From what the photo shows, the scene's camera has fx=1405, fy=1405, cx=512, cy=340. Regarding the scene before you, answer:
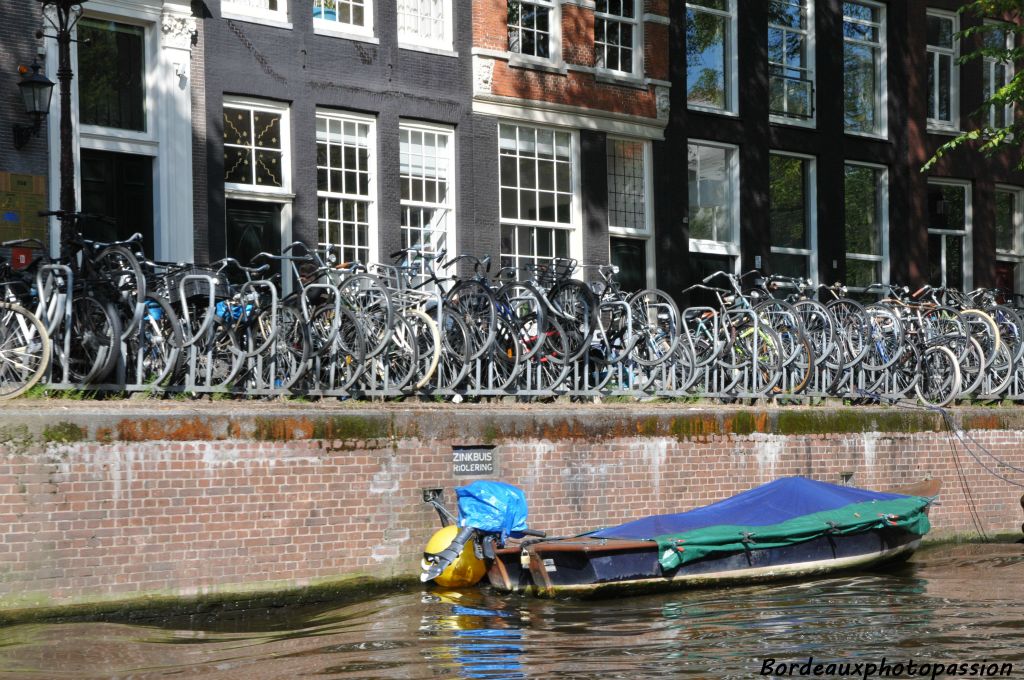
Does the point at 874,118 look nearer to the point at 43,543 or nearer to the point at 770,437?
the point at 770,437

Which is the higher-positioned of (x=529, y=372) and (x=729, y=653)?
(x=529, y=372)

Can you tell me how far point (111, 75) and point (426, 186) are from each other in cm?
452

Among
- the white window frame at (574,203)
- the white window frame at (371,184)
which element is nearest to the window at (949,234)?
the white window frame at (574,203)

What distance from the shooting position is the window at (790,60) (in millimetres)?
23188

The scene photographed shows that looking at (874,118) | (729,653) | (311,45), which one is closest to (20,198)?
(311,45)

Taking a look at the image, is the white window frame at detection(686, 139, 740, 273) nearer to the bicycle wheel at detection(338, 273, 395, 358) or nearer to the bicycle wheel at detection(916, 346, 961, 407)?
the bicycle wheel at detection(916, 346, 961, 407)

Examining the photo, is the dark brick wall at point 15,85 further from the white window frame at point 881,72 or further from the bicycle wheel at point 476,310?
the white window frame at point 881,72

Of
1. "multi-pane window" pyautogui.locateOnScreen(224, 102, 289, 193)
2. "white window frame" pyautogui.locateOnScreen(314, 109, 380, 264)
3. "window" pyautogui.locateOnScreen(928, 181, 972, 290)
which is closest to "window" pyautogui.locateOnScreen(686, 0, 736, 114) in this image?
"window" pyautogui.locateOnScreen(928, 181, 972, 290)

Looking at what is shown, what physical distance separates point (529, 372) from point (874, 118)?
12.9 metres

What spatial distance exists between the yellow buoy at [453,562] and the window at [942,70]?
53.3 ft

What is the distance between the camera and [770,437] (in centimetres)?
1535

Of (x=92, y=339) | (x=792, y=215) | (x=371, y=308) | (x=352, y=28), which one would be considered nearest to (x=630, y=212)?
(x=792, y=215)

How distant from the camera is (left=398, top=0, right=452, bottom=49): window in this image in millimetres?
18812

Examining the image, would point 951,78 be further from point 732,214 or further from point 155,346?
point 155,346
